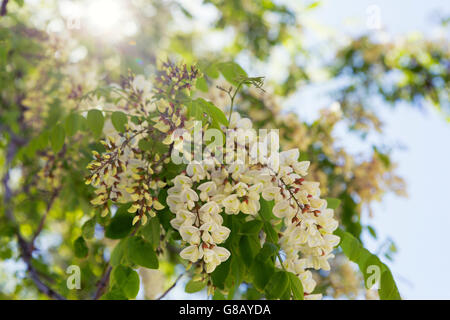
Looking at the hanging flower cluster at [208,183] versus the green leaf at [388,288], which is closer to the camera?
the hanging flower cluster at [208,183]

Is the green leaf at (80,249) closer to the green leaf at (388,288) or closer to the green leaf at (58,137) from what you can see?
the green leaf at (58,137)

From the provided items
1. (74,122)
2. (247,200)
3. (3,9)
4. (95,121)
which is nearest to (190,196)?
(247,200)

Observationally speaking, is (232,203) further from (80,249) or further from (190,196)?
(80,249)

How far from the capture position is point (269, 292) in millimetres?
1138

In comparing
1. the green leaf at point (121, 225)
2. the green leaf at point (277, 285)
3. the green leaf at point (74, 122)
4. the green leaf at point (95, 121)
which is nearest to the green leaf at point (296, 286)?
the green leaf at point (277, 285)

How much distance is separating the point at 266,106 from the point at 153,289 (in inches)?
62.3

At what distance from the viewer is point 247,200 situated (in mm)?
1100

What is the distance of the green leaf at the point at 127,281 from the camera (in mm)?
1191

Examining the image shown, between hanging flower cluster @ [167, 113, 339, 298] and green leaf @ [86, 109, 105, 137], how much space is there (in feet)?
1.24

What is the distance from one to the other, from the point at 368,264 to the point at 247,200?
0.49 metres

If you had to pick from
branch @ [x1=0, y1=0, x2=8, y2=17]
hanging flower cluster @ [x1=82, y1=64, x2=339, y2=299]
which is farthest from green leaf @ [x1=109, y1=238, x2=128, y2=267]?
branch @ [x1=0, y1=0, x2=8, y2=17]

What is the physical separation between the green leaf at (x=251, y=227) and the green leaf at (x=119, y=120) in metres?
0.47

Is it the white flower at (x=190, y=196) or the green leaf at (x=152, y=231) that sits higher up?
the white flower at (x=190, y=196)
